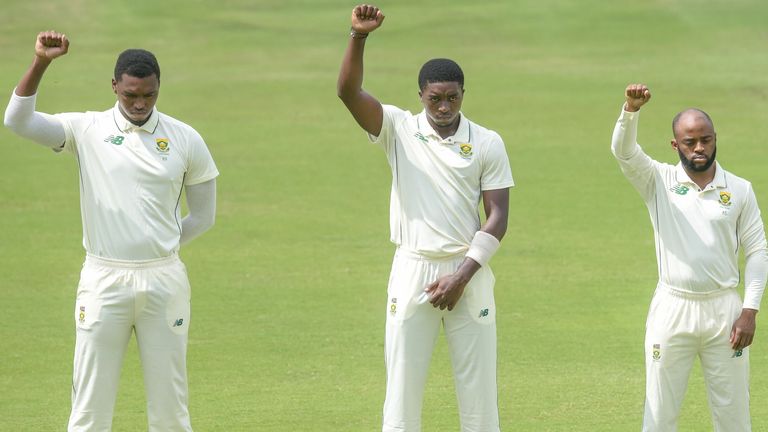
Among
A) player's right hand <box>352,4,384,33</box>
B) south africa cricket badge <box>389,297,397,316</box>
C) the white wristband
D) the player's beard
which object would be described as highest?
player's right hand <box>352,4,384,33</box>

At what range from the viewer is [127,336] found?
7.36 m

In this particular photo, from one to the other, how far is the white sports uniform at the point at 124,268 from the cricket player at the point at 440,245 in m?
1.08

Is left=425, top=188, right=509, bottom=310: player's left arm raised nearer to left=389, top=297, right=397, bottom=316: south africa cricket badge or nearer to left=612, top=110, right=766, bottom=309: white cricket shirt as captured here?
left=389, top=297, right=397, bottom=316: south africa cricket badge

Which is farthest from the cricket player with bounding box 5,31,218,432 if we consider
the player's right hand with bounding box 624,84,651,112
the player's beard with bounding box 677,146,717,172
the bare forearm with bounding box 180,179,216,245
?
the player's beard with bounding box 677,146,717,172

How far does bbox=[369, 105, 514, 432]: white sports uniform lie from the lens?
7477 mm

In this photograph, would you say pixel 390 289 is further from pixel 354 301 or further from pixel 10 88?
pixel 10 88

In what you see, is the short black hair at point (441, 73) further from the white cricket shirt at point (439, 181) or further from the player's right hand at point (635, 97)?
the player's right hand at point (635, 97)

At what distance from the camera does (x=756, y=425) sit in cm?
927

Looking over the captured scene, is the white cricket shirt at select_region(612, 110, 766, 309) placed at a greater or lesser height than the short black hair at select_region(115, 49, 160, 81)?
lesser

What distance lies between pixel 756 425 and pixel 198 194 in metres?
4.03

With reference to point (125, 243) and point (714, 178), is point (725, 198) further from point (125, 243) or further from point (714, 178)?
point (125, 243)

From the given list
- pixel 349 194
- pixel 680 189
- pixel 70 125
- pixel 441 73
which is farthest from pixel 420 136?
pixel 349 194

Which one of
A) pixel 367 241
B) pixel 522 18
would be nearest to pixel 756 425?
pixel 367 241

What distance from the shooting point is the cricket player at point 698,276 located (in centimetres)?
754
